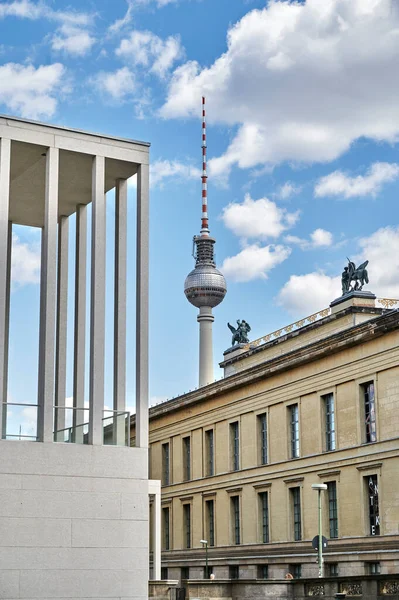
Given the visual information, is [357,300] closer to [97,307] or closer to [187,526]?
[187,526]

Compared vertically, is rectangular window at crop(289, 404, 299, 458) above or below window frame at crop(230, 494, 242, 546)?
above

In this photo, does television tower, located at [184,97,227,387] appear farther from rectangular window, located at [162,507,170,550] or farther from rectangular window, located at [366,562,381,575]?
rectangular window, located at [366,562,381,575]

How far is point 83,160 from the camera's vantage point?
77.9 ft

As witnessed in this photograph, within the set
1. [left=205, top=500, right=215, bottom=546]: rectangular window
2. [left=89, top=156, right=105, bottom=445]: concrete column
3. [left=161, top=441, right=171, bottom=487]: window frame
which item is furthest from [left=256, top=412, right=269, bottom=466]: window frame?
[left=89, top=156, right=105, bottom=445]: concrete column

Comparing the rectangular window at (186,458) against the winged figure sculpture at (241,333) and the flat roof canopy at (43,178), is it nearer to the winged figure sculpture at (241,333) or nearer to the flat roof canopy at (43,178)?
the winged figure sculpture at (241,333)

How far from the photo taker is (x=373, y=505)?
4547 cm

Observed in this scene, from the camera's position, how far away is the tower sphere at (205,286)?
148625mm

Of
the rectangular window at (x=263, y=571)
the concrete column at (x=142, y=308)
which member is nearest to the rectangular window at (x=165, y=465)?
the rectangular window at (x=263, y=571)

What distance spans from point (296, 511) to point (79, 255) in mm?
30654

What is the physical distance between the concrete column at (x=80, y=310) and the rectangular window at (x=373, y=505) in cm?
2438

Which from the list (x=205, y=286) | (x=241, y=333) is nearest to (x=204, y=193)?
(x=205, y=286)

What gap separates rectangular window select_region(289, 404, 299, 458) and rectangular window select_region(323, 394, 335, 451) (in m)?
2.95

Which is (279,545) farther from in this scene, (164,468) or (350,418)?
(164,468)

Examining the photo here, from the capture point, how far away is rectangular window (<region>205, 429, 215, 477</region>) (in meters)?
62.8
